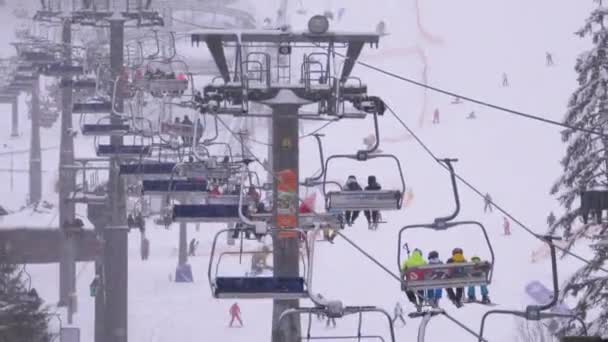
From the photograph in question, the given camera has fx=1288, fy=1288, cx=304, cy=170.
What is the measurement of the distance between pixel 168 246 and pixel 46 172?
1291 centimetres

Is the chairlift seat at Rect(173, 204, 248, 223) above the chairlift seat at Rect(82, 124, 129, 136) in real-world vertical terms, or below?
below

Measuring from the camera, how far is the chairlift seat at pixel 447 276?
838 cm

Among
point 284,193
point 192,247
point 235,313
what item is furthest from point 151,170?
point 192,247

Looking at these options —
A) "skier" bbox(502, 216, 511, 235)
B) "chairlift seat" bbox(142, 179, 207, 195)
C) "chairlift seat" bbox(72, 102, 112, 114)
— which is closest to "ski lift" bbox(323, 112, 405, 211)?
"chairlift seat" bbox(142, 179, 207, 195)

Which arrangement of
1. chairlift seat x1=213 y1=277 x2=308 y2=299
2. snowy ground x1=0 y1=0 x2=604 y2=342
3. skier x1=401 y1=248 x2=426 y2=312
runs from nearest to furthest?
skier x1=401 y1=248 x2=426 y2=312
chairlift seat x1=213 y1=277 x2=308 y2=299
snowy ground x1=0 y1=0 x2=604 y2=342

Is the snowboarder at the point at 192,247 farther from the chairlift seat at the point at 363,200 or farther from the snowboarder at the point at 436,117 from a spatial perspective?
the chairlift seat at the point at 363,200

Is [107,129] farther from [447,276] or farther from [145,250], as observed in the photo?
[145,250]

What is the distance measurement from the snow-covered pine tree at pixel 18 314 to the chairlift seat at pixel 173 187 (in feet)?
12.7

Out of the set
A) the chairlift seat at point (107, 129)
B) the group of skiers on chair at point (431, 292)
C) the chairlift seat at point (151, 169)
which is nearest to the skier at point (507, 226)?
the chairlift seat at point (107, 129)

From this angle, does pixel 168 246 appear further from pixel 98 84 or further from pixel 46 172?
pixel 98 84

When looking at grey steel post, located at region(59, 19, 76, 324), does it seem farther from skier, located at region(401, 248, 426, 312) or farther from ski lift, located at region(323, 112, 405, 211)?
skier, located at region(401, 248, 426, 312)

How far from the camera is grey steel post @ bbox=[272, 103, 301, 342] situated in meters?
10.5

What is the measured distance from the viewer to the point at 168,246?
37188 mm

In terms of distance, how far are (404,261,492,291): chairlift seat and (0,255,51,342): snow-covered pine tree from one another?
9247mm
